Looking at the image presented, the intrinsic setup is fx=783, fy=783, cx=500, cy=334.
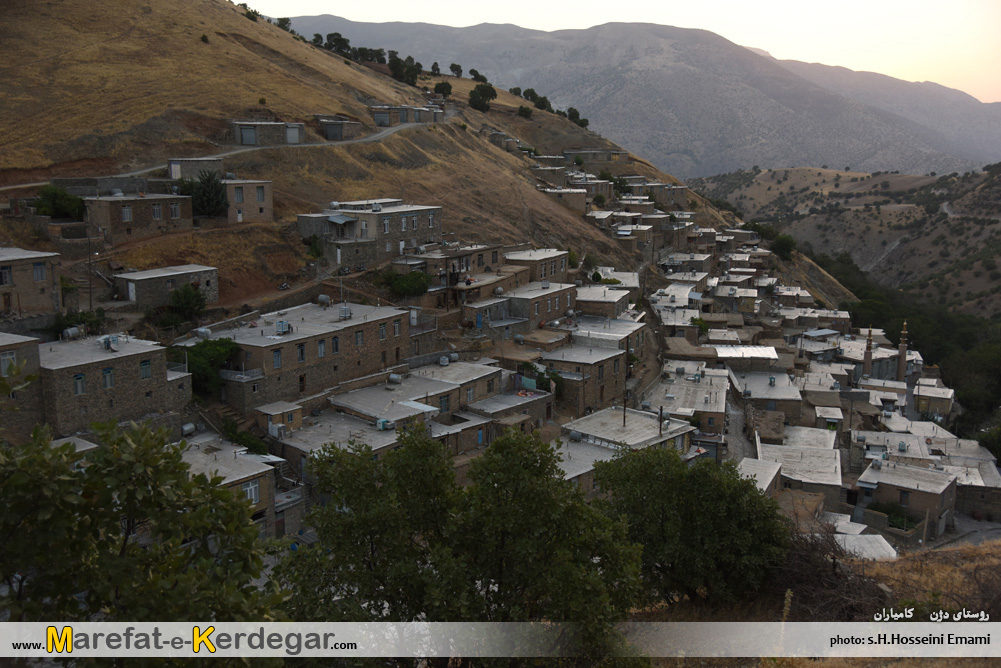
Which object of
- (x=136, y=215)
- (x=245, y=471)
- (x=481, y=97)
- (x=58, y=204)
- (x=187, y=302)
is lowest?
(x=245, y=471)

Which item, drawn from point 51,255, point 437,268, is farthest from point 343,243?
point 51,255

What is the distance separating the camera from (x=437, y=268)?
36219 millimetres

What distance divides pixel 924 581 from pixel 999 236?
9396 centimetres

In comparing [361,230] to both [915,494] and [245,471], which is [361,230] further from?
[915,494]

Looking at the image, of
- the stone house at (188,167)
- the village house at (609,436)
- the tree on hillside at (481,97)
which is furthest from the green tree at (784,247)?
the stone house at (188,167)

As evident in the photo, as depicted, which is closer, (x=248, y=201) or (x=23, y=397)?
(x=23, y=397)

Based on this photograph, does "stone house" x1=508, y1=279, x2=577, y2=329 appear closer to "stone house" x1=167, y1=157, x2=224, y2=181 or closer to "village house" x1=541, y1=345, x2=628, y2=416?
"village house" x1=541, y1=345, x2=628, y2=416

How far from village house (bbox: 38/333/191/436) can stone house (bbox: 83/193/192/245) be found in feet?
28.0

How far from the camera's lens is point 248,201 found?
3644 cm

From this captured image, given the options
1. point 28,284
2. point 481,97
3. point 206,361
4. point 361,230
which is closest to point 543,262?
point 361,230

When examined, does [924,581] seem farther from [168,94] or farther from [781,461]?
[168,94]

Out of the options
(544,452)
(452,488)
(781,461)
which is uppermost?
(544,452)

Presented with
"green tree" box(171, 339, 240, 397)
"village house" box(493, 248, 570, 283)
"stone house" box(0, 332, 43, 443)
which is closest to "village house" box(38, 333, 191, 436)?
"stone house" box(0, 332, 43, 443)

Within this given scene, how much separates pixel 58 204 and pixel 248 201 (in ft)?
26.0
